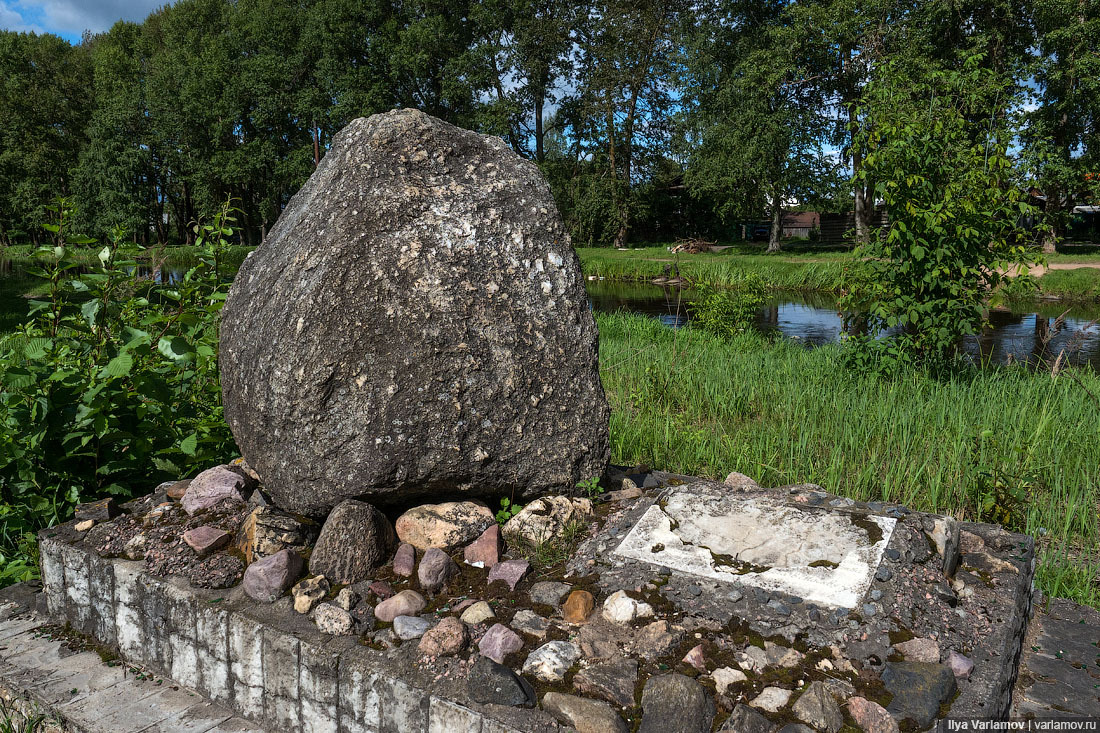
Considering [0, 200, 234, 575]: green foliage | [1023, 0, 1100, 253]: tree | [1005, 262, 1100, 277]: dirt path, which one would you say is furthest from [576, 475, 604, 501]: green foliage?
[1023, 0, 1100, 253]: tree

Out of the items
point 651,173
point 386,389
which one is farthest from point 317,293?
point 651,173

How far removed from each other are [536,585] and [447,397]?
0.86 meters

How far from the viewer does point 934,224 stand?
19.6ft

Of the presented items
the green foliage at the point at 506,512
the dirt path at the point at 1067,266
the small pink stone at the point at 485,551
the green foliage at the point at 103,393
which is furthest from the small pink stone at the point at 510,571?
the dirt path at the point at 1067,266

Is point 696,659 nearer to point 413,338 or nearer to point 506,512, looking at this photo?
point 506,512

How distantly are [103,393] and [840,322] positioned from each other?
1350cm

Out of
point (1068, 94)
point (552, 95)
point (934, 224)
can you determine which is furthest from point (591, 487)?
point (552, 95)

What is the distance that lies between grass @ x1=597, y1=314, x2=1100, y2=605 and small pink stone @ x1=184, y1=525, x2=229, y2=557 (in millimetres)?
2421

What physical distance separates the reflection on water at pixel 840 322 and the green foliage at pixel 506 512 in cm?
495

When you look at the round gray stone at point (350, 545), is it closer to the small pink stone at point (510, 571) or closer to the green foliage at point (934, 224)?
the small pink stone at point (510, 571)

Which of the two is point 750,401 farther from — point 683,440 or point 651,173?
point 651,173

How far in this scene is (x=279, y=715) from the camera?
8.42 feet

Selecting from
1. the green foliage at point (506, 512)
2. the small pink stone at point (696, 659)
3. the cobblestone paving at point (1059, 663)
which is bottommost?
the cobblestone paving at point (1059, 663)

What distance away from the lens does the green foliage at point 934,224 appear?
6141mm
